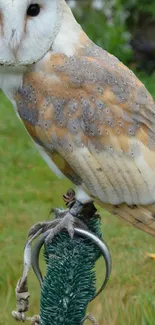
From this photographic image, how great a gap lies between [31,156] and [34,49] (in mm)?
3336

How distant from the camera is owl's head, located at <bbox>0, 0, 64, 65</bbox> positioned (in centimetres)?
212

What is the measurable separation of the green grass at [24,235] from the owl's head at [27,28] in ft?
4.20

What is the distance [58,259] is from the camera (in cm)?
208

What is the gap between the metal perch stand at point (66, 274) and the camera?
2072 mm

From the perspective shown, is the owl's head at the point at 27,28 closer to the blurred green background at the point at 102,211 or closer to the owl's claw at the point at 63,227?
the owl's claw at the point at 63,227

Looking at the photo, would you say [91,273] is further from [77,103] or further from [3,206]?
[3,206]

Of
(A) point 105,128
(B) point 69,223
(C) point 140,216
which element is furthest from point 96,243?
(A) point 105,128

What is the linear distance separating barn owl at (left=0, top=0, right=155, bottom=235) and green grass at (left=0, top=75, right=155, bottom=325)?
0.84m

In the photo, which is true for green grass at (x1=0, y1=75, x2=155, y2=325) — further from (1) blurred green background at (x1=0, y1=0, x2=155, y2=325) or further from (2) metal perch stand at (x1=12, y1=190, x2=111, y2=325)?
(2) metal perch stand at (x1=12, y1=190, x2=111, y2=325)

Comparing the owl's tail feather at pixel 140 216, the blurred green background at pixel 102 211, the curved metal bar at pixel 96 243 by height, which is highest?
the curved metal bar at pixel 96 243

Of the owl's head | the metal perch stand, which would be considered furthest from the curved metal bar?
the owl's head

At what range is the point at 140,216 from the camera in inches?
91.4

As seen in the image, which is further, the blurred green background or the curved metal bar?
the blurred green background

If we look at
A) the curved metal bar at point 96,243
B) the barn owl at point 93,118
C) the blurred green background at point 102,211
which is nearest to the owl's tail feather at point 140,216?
the barn owl at point 93,118
